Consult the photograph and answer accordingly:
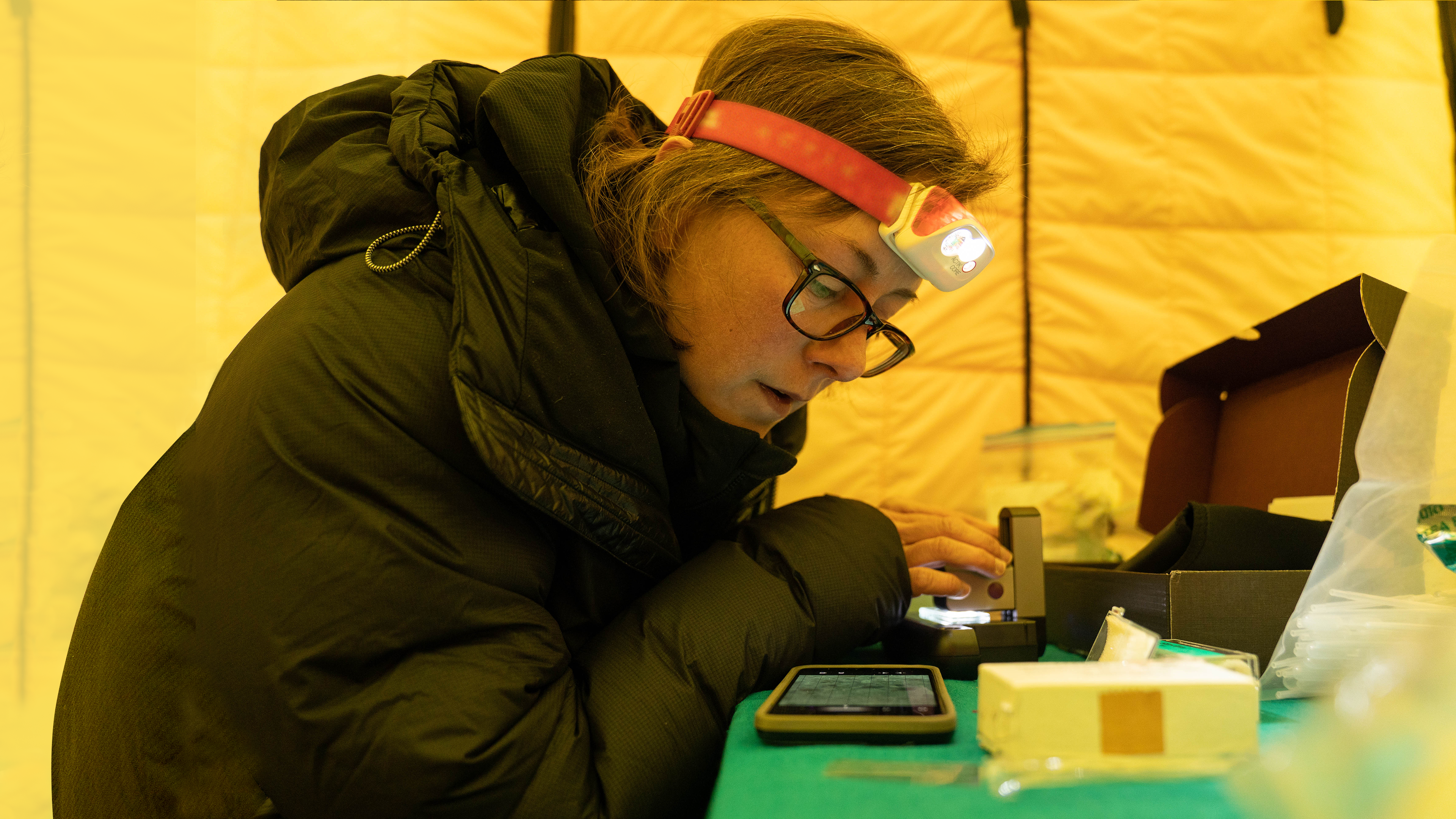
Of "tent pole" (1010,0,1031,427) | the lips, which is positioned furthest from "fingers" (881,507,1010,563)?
"tent pole" (1010,0,1031,427)

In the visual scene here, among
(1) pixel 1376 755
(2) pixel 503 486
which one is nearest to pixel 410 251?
(2) pixel 503 486

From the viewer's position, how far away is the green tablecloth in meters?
0.39

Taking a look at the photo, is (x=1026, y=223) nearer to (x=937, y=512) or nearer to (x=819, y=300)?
(x=937, y=512)

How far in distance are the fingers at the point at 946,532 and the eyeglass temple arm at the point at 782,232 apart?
30cm

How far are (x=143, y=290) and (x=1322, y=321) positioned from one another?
5.52 feet

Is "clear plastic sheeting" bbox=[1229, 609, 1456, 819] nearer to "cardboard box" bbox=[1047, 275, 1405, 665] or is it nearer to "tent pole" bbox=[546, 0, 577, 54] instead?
"cardboard box" bbox=[1047, 275, 1405, 665]

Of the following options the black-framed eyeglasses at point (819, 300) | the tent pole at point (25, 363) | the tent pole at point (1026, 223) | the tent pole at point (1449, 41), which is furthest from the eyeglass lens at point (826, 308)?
the tent pole at point (1449, 41)

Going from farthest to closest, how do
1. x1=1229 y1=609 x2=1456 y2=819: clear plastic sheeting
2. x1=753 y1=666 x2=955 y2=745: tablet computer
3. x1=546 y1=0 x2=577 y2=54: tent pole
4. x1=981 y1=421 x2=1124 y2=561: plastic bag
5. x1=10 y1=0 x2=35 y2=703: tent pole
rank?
x1=546 y1=0 x2=577 y2=54: tent pole, x1=981 y1=421 x2=1124 y2=561: plastic bag, x1=10 y1=0 x2=35 y2=703: tent pole, x1=753 y1=666 x2=955 y2=745: tablet computer, x1=1229 y1=609 x2=1456 y2=819: clear plastic sheeting

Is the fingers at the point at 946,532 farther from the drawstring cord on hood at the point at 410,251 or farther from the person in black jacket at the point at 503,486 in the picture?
the drawstring cord on hood at the point at 410,251

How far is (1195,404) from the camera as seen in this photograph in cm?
138

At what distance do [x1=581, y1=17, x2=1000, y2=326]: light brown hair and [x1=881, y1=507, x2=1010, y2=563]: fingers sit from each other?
0.36 m

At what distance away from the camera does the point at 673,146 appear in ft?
2.91

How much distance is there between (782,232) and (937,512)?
1.32 feet

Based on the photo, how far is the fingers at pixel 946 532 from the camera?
0.94 metres
